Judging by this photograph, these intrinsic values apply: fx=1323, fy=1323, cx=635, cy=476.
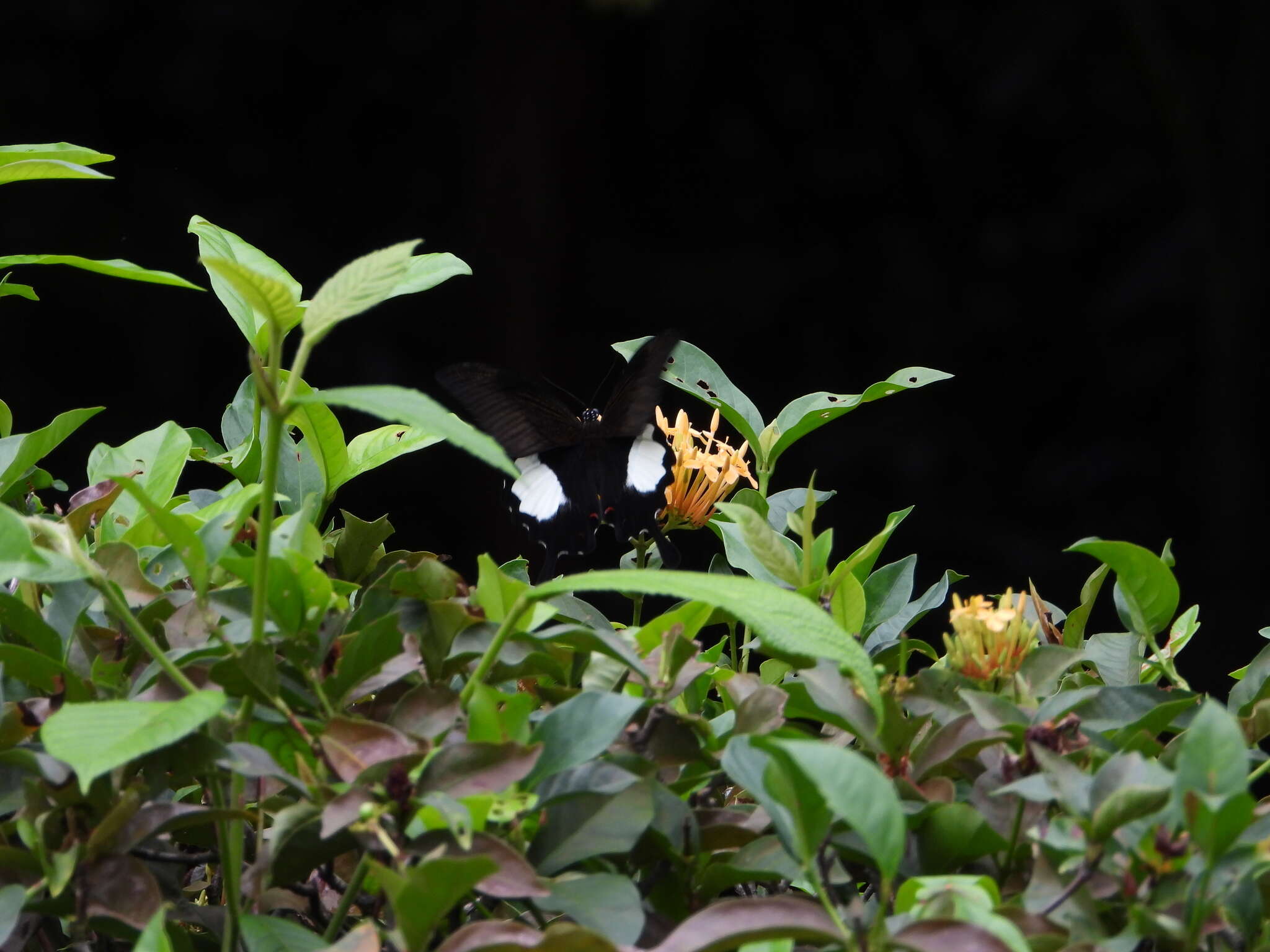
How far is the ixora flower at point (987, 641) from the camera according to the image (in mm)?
610

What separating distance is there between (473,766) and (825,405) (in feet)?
1.41

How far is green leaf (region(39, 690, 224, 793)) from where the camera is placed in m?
0.41

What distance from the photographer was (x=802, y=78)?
3.12 m

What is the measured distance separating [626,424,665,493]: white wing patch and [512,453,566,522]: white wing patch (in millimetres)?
95

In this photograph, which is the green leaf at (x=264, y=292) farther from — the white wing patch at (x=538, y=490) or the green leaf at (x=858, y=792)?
the white wing patch at (x=538, y=490)

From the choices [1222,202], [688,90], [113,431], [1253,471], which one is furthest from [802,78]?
[113,431]

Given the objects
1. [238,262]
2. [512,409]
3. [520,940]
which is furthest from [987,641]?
[512,409]

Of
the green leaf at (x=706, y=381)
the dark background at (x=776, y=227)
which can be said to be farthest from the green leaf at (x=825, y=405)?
the dark background at (x=776, y=227)

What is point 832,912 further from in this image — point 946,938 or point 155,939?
point 155,939

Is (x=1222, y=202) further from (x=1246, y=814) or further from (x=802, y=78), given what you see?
(x=1246, y=814)

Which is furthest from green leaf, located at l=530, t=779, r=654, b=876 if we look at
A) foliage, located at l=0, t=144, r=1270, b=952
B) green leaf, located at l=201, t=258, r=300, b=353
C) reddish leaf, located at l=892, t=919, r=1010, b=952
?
green leaf, located at l=201, t=258, r=300, b=353

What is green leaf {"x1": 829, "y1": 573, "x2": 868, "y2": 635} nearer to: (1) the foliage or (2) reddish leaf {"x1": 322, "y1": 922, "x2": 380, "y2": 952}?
(1) the foliage

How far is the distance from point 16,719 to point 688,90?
9.31ft

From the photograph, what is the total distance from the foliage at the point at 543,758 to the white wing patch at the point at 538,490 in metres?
0.38
